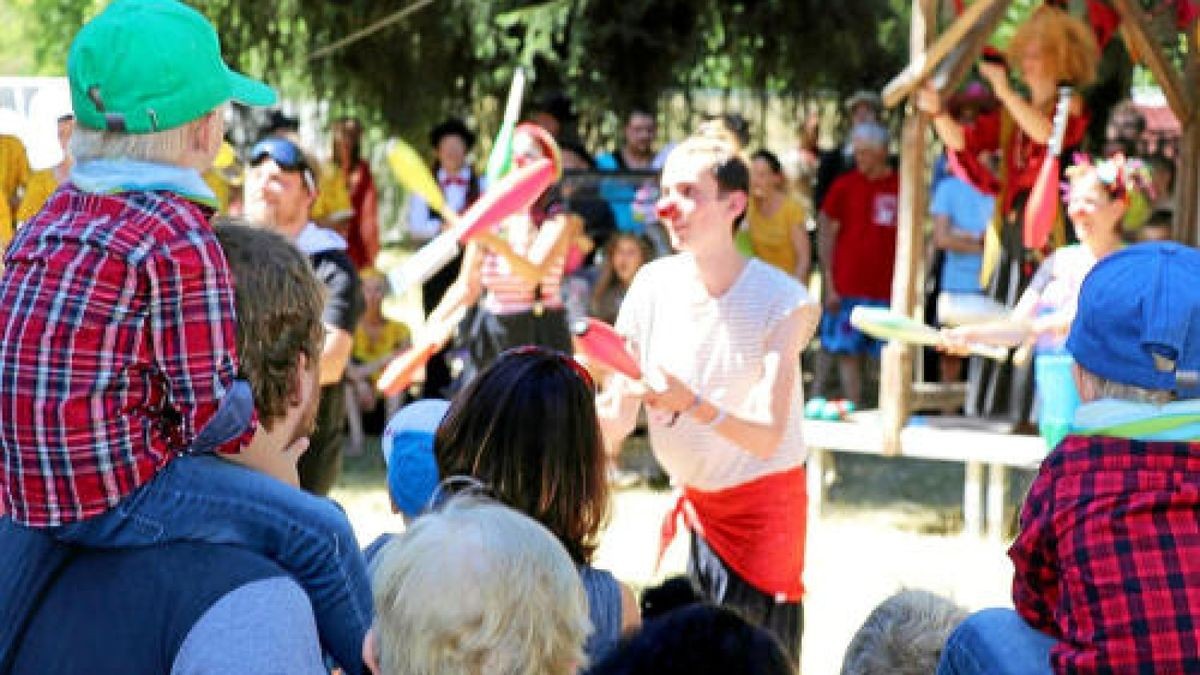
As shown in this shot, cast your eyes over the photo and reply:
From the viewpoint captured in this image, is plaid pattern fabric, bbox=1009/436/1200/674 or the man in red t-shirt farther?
the man in red t-shirt

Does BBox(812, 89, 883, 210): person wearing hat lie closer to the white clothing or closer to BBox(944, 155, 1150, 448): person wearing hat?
the white clothing

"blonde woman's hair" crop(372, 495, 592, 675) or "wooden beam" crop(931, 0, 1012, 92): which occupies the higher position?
"wooden beam" crop(931, 0, 1012, 92)

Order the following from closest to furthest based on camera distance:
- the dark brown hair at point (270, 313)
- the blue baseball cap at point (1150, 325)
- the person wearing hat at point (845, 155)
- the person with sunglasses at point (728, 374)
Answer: the dark brown hair at point (270, 313)
the blue baseball cap at point (1150, 325)
the person with sunglasses at point (728, 374)
the person wearing hat at point (845, 155)

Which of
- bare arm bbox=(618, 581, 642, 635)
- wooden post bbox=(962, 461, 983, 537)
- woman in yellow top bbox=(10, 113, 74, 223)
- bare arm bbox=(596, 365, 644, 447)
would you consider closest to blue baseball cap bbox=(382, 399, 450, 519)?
bare arm bbox=(618, 581, 642, 635)

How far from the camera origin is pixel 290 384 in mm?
1864

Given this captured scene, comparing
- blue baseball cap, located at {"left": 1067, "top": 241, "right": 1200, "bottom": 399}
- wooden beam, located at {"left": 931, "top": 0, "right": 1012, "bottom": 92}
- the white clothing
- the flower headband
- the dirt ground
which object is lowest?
the dirt ground

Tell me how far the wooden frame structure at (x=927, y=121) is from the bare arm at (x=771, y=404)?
3.25 metres

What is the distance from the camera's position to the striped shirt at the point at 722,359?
3.96 m

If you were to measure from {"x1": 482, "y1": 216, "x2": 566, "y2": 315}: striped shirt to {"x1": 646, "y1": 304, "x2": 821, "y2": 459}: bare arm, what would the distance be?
11.3 ft

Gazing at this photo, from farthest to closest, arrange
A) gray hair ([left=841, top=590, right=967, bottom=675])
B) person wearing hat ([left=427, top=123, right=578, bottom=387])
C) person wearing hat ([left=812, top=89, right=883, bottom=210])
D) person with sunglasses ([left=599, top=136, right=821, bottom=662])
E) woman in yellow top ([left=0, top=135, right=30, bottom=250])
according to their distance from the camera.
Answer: person wearing hat ([left=812, top=89, right=883, bottom=210]), person wearing hat ([left=427, top=123, right=578, bottom=387]), woman in yellow top ([left=0, top=135, right=30, bottom=250]), person with sunglasses ([left=599, top=136, right=821, bottom=662]), gray hair ([left=841, top=590, right=967, bottom=675])

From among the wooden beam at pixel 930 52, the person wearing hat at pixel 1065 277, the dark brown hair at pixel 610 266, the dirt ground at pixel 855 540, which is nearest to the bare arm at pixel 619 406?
the dirt ground at pixel 855 540

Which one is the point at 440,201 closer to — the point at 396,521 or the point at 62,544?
the point at 396,521

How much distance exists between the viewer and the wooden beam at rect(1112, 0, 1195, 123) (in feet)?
23.1

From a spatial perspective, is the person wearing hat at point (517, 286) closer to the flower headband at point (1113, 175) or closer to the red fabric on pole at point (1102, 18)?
the flower headband at point (1113, 175)
